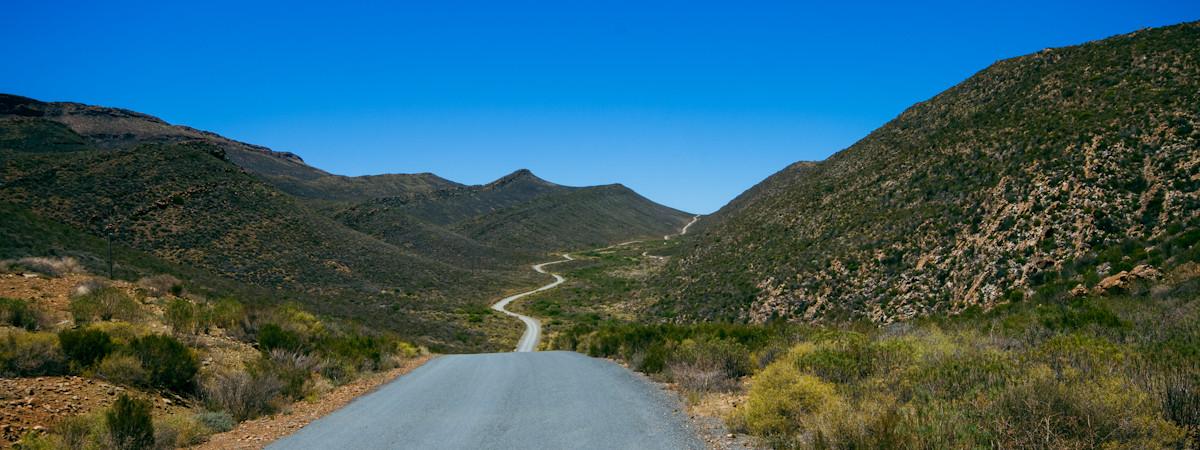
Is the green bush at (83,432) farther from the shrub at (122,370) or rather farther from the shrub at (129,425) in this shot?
the shrub at (122,370)

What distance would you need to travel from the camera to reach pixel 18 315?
12500 millimetres

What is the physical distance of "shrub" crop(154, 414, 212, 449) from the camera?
856 centimetres

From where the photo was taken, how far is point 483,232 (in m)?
134

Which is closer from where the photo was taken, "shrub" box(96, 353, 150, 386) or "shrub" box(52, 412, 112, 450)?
"shrub" box(52, 412, 112, 450)

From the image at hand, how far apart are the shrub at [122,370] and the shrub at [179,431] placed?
5.36ft

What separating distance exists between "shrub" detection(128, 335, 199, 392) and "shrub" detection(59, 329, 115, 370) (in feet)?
1.42

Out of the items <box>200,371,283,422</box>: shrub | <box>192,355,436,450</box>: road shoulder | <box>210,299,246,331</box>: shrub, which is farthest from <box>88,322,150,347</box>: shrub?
<box>192,355,436,450</box>: road shoulder

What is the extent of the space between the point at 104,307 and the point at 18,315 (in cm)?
235

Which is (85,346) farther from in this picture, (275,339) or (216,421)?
(275,339)

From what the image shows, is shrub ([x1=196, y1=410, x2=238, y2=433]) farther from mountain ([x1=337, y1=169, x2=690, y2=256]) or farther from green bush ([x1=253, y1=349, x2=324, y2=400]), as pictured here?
mountain ([x1=337, y1=169, x2=690, y2=256])

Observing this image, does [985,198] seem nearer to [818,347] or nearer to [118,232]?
[818,347]

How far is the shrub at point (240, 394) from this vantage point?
432 inches

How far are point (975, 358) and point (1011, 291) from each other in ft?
52.5

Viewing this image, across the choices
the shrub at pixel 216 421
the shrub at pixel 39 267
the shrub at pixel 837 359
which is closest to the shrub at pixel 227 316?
the shrub at pixel 39 267
